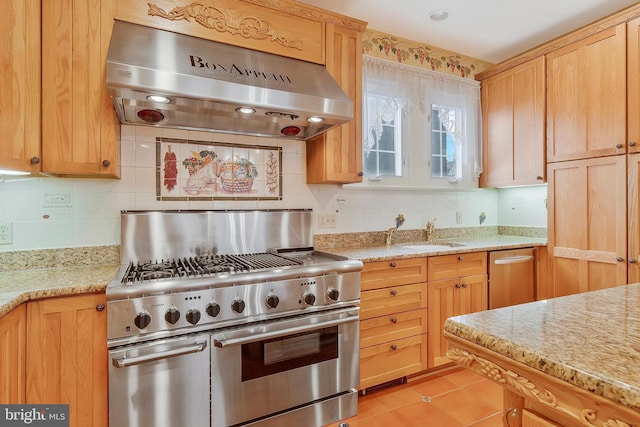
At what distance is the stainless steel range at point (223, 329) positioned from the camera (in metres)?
1.47

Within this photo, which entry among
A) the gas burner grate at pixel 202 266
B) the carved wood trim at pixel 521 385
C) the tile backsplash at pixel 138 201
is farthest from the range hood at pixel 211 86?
the carved wood trim at pixel 521 385

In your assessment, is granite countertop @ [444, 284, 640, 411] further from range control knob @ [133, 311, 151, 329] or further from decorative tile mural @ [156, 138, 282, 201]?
decorative tile mural @ [156, 138, 282, 201]

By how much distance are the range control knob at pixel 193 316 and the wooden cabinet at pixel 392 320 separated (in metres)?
0.98

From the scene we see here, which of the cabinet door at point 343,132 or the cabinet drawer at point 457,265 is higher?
the cabinet door at point 343,132

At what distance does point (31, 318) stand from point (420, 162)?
Result: 2.72 metres

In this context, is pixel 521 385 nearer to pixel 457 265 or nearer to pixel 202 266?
pixel 202 266

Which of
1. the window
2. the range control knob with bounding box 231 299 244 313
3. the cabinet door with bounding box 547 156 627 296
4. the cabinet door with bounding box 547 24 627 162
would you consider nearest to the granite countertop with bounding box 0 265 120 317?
the range control knob with bounding box 231 299 244 313

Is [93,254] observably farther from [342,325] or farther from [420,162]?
[420,162]

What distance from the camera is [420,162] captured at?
2.96m

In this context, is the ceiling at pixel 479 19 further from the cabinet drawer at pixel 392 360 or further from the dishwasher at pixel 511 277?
the cabinet drawer at pixel 392 360

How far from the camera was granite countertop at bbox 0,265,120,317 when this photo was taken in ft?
4.22

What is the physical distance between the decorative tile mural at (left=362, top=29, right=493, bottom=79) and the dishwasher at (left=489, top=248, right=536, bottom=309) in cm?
175

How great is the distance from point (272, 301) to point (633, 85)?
2.74m

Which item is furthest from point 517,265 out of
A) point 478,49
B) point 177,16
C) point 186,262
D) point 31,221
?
point 31,221
